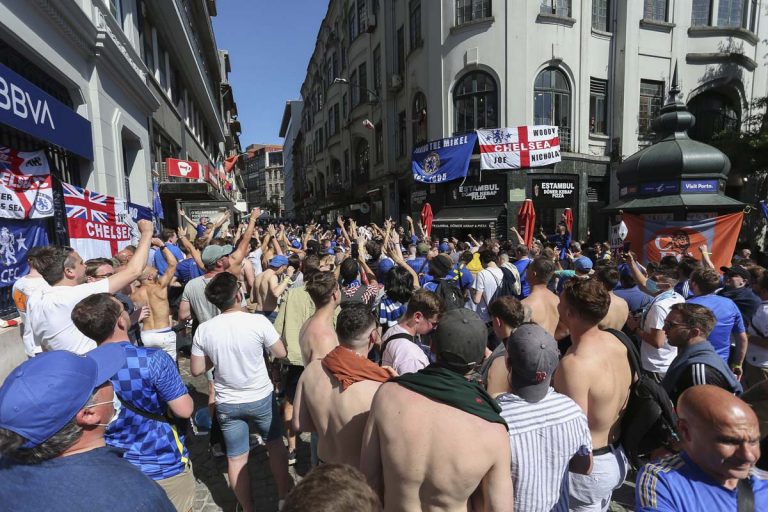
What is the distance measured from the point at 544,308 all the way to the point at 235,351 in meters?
3.02

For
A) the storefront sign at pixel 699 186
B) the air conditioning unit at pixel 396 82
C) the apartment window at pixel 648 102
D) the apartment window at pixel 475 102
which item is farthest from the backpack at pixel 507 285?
the air conditioning unit at pixel 396 82

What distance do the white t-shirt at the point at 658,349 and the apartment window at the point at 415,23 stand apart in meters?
17.6

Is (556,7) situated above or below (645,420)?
above

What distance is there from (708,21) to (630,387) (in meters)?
22.0

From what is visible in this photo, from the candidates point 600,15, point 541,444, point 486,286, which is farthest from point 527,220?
point 600,15

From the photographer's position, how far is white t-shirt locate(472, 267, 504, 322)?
5.56 metres

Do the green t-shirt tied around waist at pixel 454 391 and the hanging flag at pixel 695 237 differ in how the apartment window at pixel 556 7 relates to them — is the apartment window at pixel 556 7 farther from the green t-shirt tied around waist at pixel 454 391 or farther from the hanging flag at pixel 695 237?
the green t-shirt tied around waist at pixel 454 391

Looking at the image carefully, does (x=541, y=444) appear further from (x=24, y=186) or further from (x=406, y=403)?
(x=24, y=186)

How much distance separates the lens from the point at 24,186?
5.29 meters

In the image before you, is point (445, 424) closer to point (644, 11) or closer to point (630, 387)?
point (630, 387)

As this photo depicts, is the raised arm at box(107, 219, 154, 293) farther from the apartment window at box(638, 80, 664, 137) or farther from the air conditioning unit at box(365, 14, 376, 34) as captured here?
the air conditioning unit at box(365, 14, 376, 34)

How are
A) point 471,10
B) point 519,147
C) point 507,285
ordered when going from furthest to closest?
point 471,10
point 519,147
point 507,285

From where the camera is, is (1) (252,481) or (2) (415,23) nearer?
(1) (252,481)

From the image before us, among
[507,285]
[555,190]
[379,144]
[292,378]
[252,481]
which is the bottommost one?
[252,481]
